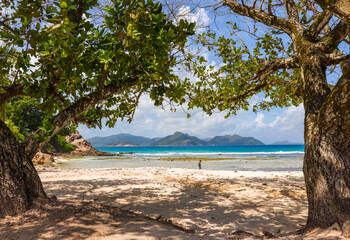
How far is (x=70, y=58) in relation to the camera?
421 cm

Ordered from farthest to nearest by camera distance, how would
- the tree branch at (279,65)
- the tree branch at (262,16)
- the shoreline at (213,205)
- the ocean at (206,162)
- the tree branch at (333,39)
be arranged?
1. the ocean at (206,162)
2. the tree branch at (262,16)
3. the tree branch at (279,65)
4. the shoreline at (213,205)
5. the tree branch at (333,39)

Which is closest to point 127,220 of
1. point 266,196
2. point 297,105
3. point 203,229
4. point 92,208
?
point 92,208

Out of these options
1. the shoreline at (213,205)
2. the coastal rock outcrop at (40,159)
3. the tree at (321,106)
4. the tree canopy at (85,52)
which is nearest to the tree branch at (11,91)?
the tree canopy at (85,52)

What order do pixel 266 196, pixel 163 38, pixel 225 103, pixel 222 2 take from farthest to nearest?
pixel 225 103
pixel 266 196
pixel 222 2
pixel 163 38

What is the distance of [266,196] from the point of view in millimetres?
7371

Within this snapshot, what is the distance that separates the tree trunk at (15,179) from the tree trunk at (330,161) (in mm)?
4833

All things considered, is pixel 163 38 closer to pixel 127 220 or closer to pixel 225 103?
pixel 127 220

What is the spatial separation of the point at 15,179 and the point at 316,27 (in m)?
6.44

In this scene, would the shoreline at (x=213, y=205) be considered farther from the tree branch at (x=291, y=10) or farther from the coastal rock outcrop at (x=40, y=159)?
the coastal rock outcrop at (x=40, y=159)

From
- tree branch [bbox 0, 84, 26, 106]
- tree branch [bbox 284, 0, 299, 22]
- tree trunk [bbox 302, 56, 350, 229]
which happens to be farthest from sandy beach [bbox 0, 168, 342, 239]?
tree branch [bbox 284, 0, 299, 22]

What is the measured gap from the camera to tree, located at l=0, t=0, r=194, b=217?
3.54 m

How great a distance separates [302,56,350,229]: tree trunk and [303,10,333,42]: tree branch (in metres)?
1.65

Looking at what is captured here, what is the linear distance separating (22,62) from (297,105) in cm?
897

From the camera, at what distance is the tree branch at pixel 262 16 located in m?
5.84
